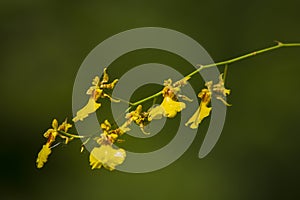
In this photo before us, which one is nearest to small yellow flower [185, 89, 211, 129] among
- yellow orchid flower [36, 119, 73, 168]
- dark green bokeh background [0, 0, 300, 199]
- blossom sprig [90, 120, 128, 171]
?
blossom sprig [90, 120, 128, 171]

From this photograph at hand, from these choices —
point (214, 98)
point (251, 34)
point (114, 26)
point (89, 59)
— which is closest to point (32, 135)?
point (89, 59)

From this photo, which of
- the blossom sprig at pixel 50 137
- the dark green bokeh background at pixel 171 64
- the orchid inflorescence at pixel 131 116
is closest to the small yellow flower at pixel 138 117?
the orchid inflorescence at pixel 131 116

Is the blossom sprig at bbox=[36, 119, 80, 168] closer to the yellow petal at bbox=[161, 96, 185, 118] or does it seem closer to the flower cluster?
the flower cluster

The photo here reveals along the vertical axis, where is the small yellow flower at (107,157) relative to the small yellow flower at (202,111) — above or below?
below

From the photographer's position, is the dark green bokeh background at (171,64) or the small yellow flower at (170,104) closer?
the small yellow flower at (170,104)

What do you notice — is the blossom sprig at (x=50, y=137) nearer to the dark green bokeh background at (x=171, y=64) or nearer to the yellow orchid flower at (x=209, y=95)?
the yellow orchid flower at (x=209, y=95)

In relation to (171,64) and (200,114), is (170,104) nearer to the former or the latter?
(200,114)

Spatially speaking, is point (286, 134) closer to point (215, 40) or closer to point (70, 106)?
point (215, 40)
